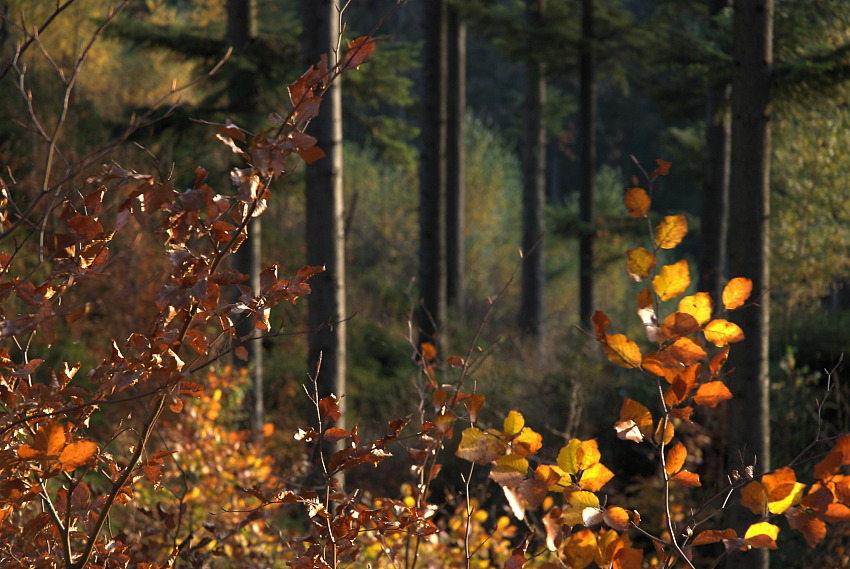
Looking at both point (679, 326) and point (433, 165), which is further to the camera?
point (433, 165)

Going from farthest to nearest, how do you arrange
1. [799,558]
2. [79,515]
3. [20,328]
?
[799,558], [79,515], [20,328]

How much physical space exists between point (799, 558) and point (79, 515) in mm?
4897

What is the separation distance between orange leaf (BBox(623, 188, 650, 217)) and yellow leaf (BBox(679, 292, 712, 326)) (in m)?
0.22

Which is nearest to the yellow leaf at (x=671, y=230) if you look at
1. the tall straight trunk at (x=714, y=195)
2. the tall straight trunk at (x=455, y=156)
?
the tall straight trunk at (x=714, y=195)

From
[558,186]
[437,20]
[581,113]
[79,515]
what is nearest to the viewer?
[79,515]

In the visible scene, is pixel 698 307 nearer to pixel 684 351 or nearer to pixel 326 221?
pixel 684 351

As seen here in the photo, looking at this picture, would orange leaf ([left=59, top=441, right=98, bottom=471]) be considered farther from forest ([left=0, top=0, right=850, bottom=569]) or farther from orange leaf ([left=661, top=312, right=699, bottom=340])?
orange leaf ([left=661, top=312, right=699, bottom=340])

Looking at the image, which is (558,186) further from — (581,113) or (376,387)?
(376,387)

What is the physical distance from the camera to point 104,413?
25.6 ft

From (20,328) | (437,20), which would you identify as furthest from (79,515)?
(437,20)

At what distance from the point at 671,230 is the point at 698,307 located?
179mm

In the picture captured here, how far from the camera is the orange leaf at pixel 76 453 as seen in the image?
1.36 m

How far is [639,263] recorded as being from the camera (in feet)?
5.54

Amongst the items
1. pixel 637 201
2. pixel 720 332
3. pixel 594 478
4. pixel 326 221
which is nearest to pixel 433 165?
pixel 326 221
